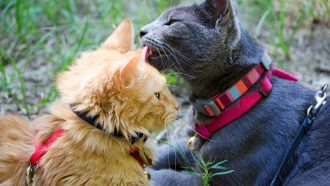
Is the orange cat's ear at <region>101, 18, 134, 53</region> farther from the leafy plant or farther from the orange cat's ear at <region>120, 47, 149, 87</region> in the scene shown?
the leafy plant

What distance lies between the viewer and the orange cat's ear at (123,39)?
261 centimetres

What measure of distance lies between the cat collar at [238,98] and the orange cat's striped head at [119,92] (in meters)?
0.33

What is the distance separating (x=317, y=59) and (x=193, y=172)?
215 cm

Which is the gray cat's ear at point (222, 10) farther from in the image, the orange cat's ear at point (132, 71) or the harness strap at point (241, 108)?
the orange cat's ear at point (132, 71)

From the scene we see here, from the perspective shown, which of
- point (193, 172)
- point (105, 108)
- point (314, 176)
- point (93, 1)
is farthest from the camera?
point (93, 1)

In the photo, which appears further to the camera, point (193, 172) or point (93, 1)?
point (93, 1)

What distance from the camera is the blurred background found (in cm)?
407

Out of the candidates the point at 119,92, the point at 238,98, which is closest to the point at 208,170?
the point at 238,98

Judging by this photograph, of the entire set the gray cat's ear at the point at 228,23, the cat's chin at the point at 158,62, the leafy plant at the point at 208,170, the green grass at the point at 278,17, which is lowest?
the leafy plant at the point at 208,170

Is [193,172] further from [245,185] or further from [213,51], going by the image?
[213,51]

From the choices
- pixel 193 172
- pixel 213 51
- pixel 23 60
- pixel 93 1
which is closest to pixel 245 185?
pixel 193 172

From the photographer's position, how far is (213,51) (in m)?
2.68

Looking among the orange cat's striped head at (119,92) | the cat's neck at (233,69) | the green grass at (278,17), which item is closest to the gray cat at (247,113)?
the cat's neck at (233,69)

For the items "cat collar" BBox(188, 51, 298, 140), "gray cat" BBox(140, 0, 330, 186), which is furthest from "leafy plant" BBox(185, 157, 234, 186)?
"cat collar" BBox(188, 51, 298, 140)
